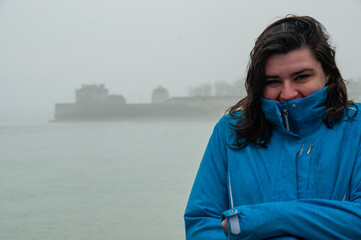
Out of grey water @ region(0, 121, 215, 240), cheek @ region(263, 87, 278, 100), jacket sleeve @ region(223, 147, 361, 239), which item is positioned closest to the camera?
jacket sleeve @ region(223, 147, 361, 239)

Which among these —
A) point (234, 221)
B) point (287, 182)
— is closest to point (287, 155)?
point (287, 182)

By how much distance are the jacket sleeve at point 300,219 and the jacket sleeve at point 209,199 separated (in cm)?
7

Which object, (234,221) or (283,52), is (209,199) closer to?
(234,221)

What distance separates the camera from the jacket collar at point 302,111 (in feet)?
2.28

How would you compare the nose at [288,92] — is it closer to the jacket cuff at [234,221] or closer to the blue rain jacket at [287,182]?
the blue rain jacket at [287,182]

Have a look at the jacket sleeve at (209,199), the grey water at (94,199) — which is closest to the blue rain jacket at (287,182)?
the jacket sleeve at (209,199)

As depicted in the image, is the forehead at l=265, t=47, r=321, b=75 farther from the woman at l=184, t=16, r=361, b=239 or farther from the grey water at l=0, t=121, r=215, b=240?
the grey water at l=0, t=121, r=215, b=240

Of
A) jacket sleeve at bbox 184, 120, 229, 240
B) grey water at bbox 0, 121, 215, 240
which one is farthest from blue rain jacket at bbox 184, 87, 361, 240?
grey water at bbox 0, 121, 215, 240

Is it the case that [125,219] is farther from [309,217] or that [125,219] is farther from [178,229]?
[309,217]

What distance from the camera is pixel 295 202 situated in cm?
64

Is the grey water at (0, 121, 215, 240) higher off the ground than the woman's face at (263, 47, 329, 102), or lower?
lower

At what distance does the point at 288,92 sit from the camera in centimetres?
71

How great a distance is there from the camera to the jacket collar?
2.28ft

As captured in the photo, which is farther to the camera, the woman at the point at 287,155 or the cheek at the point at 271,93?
the cheek at the point at 271,93
